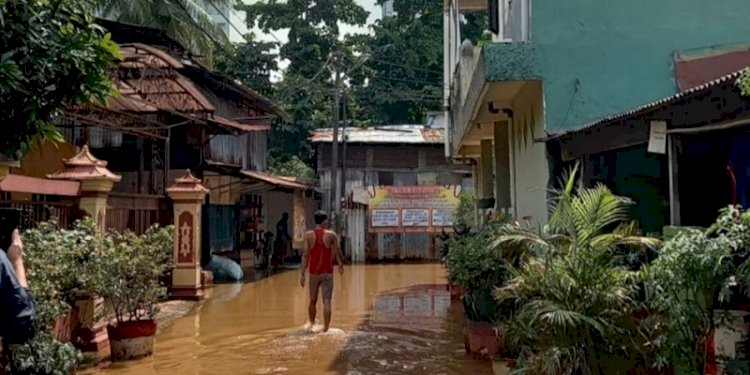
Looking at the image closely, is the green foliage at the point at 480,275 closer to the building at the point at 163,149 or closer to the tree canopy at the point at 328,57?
the building at the point at 163,149

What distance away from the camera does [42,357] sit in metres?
5.88

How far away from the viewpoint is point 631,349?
5098mm

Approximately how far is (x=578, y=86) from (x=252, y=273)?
47.4 ft

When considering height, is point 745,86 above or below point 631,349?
above

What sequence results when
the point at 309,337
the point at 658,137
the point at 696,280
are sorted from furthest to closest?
the point at 309,337
the point at 658,137
the point at 696,280

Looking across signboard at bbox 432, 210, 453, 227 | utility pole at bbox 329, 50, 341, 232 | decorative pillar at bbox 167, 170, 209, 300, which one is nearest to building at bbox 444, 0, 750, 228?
decorative pillar at bbox 167, 170, 209, 300

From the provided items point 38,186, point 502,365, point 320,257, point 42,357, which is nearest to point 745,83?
point 502,365

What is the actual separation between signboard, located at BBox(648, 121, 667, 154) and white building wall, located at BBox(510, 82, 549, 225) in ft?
7.59

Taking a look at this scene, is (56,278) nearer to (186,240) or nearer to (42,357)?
(42,357)

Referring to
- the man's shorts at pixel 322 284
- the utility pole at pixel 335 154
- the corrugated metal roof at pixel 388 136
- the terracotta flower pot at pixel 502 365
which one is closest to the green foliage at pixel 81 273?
the man's shorts at pixel 322 284

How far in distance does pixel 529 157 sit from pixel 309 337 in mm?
3895

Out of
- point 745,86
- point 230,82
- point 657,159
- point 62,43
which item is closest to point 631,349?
point 745,86

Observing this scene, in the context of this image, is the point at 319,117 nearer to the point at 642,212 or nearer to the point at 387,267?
the point at 387,267

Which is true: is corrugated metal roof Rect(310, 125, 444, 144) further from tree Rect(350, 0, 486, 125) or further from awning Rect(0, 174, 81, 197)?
awning Rect(0, 174, 81, 197)
